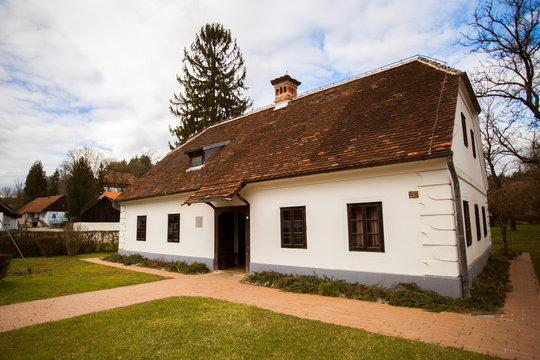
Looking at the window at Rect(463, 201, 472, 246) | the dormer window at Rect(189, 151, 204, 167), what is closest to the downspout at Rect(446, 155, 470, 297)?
the window at Rect(463, 201, 472, 246)

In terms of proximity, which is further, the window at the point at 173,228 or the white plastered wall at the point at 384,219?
the window at the point at 173,228

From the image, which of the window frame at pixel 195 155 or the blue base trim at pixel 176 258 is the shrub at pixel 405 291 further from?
the window frame at pixel 195 155

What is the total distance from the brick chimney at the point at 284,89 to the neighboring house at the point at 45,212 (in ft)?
177

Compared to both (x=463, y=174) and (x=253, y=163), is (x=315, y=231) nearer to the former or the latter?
(x=253, y=163)

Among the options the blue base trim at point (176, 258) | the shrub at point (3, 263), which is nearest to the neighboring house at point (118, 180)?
the blue base trim at point (176, 258)

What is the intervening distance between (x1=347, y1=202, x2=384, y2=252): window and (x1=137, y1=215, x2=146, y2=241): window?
11794 millimetres

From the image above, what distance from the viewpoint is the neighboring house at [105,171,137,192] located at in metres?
47.4

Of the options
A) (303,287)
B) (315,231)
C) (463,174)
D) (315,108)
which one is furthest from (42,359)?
(315,108)

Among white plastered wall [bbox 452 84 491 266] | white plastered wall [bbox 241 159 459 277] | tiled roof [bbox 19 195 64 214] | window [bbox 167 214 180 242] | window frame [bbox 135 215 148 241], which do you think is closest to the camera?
white plastered wall [bbox 241 159 459 277]

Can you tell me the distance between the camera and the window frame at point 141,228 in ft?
53.5

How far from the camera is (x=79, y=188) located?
111ft

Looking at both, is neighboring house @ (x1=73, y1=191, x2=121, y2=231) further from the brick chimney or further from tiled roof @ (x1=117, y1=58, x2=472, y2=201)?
the brick chimney

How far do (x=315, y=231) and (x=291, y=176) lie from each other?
187cm

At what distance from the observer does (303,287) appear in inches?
345
